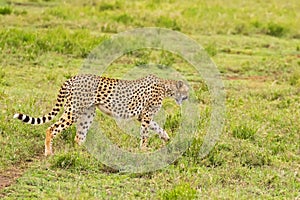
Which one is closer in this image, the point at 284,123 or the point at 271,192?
the point at 271,192

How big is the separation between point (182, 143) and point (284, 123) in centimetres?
184

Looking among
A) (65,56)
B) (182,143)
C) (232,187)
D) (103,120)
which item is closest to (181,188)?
(232,187)

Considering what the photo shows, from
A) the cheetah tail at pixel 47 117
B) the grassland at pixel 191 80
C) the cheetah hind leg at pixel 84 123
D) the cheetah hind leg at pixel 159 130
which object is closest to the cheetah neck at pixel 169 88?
the cheetah hind leg at pixel 159 130

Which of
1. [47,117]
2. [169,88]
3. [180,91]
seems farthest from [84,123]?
[180,91]

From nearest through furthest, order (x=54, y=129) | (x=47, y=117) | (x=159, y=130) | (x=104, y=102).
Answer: (x=54, y=129) < (x=47, y=117) < (x=104, y=102) < (x=159, y=130)

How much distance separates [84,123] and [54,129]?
1.51 feet

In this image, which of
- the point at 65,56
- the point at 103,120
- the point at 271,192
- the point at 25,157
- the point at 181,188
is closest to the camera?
the point at 181,188

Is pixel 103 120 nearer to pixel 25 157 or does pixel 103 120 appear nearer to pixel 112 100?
pixel 112 100

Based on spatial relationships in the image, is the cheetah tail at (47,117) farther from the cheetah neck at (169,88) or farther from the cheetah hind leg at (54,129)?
the cheetah neck at (169,88)

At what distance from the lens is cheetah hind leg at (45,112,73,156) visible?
7.58 meters

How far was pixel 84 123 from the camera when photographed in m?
8.09

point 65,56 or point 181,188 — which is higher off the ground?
point 65,56

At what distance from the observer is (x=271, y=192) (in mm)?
6945

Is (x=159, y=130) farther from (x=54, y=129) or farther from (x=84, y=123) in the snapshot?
(x=54, y=129)
